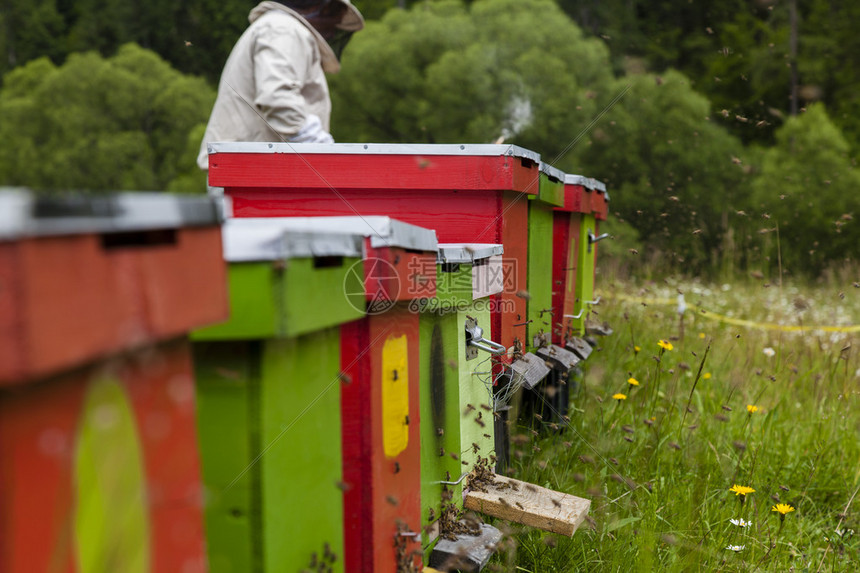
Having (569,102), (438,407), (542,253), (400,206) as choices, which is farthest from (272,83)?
(569,102)

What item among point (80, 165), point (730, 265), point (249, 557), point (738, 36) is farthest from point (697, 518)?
point (738, 36)

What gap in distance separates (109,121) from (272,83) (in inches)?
829

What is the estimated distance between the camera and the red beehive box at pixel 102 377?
67 cm

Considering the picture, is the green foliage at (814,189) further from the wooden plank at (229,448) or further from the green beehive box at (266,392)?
the wooden plank at (229,448)

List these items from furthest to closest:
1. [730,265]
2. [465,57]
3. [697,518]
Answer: [465,57] < [730,265] < [697,518]

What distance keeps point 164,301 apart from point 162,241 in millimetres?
77

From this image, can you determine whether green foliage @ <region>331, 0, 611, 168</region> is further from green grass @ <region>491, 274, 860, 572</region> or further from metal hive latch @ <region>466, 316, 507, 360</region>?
metal hive latch @ <region>466, 316, 507, 360</region>

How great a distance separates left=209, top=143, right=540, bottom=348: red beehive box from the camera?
112 inches

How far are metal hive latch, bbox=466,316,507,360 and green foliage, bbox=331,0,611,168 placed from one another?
14.0 metres

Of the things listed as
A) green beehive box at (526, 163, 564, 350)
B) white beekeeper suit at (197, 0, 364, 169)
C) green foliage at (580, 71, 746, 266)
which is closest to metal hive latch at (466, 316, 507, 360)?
green beehive box at (526, 163, 564, 350)

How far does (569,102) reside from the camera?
16297 mm

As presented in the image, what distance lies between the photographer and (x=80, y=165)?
68.2ft

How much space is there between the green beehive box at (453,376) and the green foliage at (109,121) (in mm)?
19735

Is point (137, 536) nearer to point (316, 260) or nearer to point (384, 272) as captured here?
point (316, 260)
